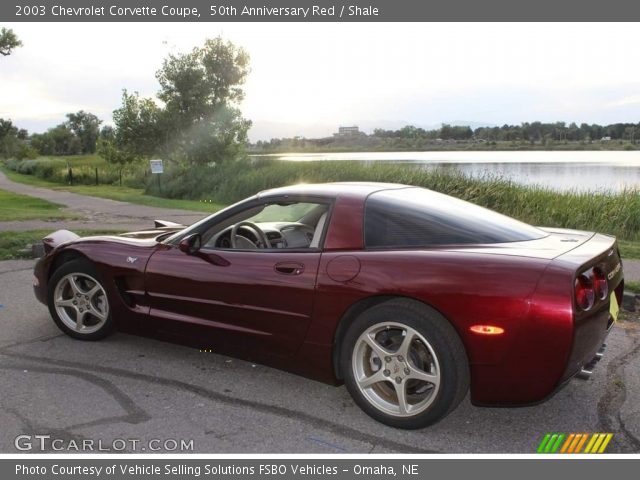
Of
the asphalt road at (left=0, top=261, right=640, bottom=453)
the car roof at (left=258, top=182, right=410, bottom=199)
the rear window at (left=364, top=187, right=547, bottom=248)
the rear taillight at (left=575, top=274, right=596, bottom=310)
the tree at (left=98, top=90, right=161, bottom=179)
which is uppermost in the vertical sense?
the tree at (left=98, top=90, right=161, bottom=179)

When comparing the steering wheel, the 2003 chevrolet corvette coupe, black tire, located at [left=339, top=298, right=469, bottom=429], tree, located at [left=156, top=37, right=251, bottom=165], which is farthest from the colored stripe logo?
tree, located at [left=156, top=37, right=251, bottom=165]

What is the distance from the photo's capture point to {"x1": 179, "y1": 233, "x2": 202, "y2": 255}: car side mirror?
4.12 m

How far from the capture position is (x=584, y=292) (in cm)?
306

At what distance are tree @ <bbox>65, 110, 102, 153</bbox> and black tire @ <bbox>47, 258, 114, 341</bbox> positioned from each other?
11268 cm

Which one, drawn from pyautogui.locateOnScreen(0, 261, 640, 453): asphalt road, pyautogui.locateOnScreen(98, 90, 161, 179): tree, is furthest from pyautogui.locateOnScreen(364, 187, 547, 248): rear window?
pyautogui.locateOnScreen(98, 90, 161, 179): tree

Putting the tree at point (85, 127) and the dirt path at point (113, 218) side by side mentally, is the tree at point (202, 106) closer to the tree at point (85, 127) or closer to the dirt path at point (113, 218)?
the dirt path at point (113, 218)

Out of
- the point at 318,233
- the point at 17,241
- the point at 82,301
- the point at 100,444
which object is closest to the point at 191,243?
the point at 318,233

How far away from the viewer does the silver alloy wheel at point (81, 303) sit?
4758 mm

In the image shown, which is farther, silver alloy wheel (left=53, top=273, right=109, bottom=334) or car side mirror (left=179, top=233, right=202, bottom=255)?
silver alloy wheel (left=53, top=273, right=109, bottom=334)

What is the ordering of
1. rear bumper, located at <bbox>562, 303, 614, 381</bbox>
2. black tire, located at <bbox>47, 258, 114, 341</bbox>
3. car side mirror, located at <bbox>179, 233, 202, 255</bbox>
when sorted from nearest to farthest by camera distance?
rear bumper, located at <bbox>562, 303, 614, 381</bbox> < car side mirror, located at <bbox>179, 233, 202, 255</bbox> < black tire, located at <bbox>47, 258, 114, 341</bbox>

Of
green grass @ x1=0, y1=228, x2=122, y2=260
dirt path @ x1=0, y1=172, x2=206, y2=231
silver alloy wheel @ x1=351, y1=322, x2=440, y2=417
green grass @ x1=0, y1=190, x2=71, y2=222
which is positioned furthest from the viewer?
→ green grass @ x1=0, y1=190, x2=71, y2=222

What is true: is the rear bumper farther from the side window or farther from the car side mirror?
the car side mirror

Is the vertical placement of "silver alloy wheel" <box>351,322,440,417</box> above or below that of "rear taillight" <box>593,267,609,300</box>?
below
